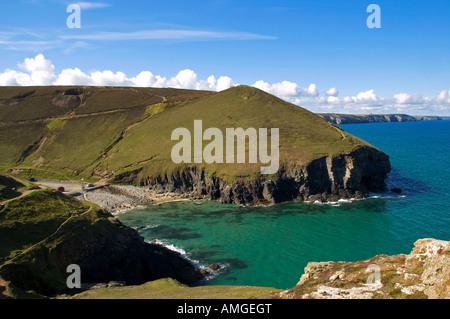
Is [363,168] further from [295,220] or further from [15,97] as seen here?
[15,97]

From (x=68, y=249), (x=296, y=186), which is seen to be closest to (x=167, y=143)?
(x=296, y=186)

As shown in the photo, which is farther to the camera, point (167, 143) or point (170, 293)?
point (167, 143)

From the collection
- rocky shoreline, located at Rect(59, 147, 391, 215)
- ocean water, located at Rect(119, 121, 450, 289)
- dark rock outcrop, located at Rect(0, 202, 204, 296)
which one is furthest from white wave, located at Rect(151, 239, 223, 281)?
rocky shoreline, located at Rect(59, 147, 391, 215)

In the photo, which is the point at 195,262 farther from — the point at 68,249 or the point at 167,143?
the point at 167,143

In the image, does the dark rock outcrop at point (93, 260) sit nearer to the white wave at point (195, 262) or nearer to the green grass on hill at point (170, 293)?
the white wave at point (195, 262)
